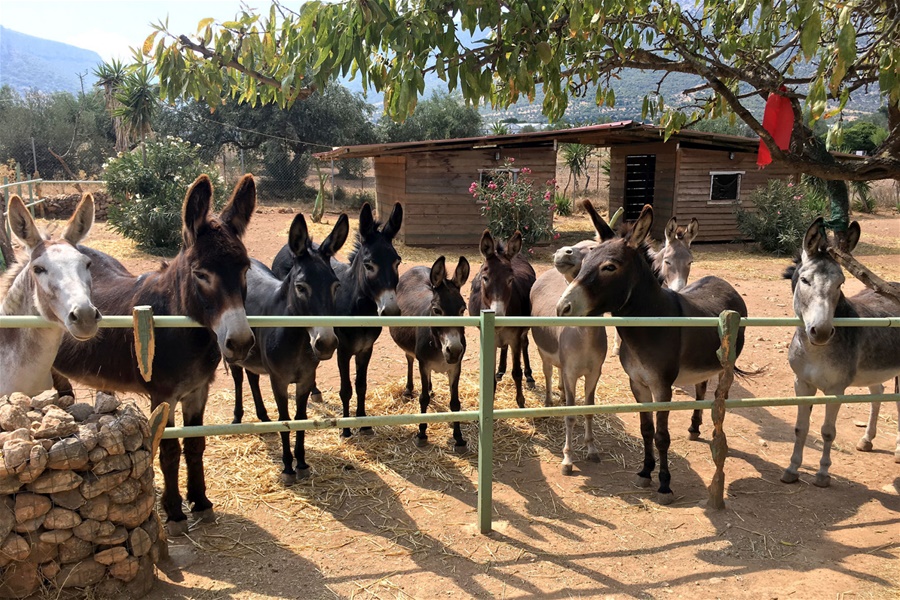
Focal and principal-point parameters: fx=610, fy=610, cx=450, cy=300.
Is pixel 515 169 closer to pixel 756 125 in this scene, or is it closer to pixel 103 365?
pixel 756 125

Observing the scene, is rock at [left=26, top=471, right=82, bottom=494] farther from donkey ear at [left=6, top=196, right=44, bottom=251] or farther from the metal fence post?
the metal fence post

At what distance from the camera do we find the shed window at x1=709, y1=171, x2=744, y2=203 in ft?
64.1

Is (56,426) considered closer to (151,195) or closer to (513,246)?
(513,246)

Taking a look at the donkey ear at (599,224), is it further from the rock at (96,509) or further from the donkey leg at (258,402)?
the rock at (96,509)

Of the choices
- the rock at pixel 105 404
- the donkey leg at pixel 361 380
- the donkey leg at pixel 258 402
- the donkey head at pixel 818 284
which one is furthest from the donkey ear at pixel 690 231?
the rock at pixel 105 404

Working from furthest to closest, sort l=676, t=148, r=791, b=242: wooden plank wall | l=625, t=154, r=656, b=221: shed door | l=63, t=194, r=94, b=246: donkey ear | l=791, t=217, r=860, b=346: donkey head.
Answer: l=625, t=154, r=656, b=221: shed door < l=676, t=148, r=791, b=242: wooden plank wall < l=791, t=217, r=860, b=346: donkey head < l=63, t=194, r=94, b=246: donkey ear

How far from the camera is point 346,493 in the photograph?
4492 millimetres

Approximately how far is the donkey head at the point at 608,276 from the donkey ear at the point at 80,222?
2920 mm

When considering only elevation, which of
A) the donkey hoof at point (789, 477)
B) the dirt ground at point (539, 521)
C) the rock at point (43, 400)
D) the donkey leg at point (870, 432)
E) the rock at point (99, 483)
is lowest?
the dirt ground at point (539, 521)

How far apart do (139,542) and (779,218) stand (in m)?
19.1

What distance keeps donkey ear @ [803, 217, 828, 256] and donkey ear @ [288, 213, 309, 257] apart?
3641 millimetres

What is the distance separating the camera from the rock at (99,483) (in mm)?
2838

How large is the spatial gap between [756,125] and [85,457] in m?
4.26

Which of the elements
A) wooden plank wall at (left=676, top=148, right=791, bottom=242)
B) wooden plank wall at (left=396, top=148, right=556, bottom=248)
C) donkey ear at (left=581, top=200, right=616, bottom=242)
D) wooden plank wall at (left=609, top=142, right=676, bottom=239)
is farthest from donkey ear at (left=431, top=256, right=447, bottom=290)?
wooden plank wall at (left=676, top=148, right=791, bottom=242)
